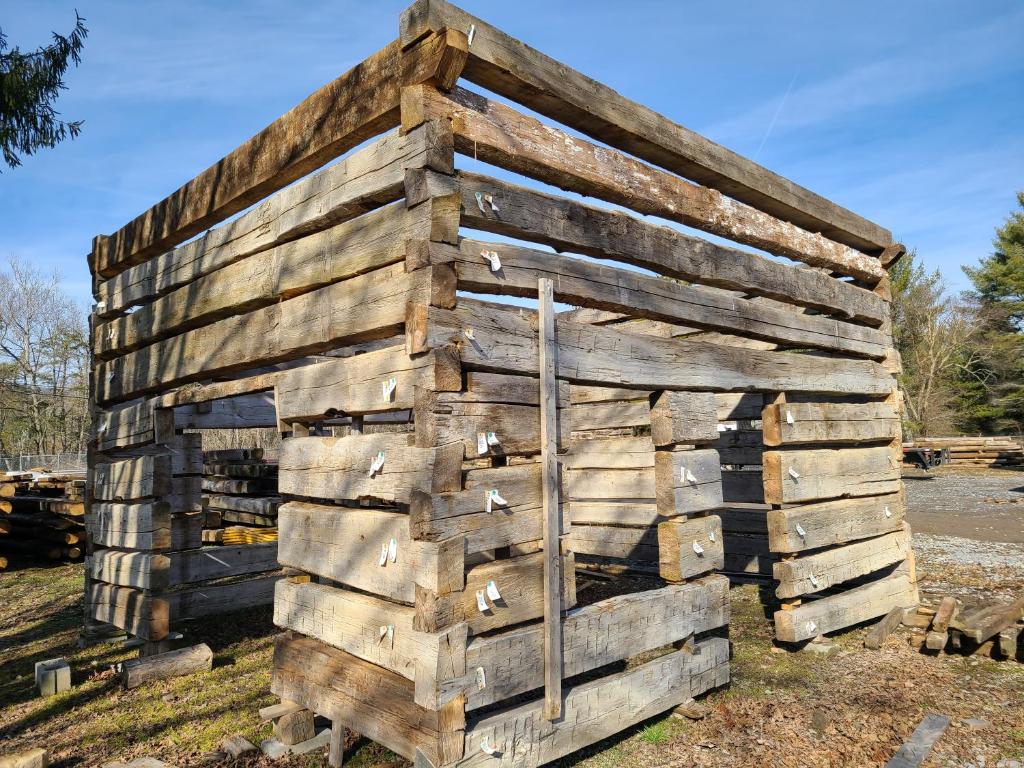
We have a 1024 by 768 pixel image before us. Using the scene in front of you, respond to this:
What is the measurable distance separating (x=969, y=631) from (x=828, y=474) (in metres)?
1.77

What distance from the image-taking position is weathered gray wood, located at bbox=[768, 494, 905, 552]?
6.42 meters

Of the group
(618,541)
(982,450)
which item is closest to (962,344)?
(982,450)

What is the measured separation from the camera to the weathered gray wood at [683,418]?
5.25 metres

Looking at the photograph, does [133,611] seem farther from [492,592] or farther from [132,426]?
[492,592]

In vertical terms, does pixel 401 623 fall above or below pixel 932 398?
below

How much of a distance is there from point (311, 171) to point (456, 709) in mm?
3712

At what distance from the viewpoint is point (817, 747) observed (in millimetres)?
4570

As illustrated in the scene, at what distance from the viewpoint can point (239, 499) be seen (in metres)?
11.9

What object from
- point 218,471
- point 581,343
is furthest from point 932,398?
point 581,343

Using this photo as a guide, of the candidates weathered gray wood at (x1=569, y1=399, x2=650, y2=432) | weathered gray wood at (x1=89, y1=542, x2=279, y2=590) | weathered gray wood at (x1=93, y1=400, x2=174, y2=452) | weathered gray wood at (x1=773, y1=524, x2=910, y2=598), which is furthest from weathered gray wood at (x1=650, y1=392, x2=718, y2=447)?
weathered gray wood at (x1=89, y1=542, x2=279, y2=590)

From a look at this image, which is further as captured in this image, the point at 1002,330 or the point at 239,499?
the point at 1002,330

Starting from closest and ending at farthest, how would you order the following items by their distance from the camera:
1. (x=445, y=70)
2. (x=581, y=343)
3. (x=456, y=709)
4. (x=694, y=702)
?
(x=456, y=709), (x=445, y=70), (x=581, y=343), (x=694, y=702)

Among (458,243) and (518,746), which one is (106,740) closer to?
(518,746)

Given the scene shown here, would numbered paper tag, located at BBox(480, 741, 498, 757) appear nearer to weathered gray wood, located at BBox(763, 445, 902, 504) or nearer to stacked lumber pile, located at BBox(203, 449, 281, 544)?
weathered gray wood, located at BBox(763, 445, 902, 504)
